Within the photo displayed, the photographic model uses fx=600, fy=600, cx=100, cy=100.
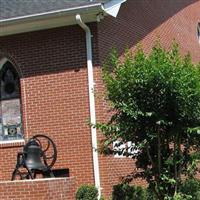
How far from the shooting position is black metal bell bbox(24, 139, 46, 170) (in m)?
12.0

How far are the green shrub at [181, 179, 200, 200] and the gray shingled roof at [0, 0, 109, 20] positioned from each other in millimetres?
4224

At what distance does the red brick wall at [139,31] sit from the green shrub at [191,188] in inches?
103

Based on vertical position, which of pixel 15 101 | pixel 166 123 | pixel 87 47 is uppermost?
pixel 87 47

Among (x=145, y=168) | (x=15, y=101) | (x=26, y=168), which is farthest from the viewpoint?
(x=15, y=101)

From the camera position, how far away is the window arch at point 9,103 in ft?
45.4

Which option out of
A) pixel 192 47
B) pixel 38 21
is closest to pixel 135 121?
pixel 38 21

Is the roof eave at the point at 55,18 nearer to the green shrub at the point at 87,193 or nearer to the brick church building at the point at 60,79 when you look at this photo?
the brick church building at the point at 60,79

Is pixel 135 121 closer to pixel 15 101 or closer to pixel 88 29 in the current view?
pixel 88 29

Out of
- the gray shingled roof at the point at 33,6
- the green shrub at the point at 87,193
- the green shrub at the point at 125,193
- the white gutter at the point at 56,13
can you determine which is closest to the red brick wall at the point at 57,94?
the green shrub at the point at 87,193

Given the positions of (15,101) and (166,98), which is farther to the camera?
(15,101)

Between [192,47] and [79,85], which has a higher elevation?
[192,47]

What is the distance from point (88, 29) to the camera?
12891mm

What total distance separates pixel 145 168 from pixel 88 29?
403cm

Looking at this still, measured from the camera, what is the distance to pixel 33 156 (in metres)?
12.1
